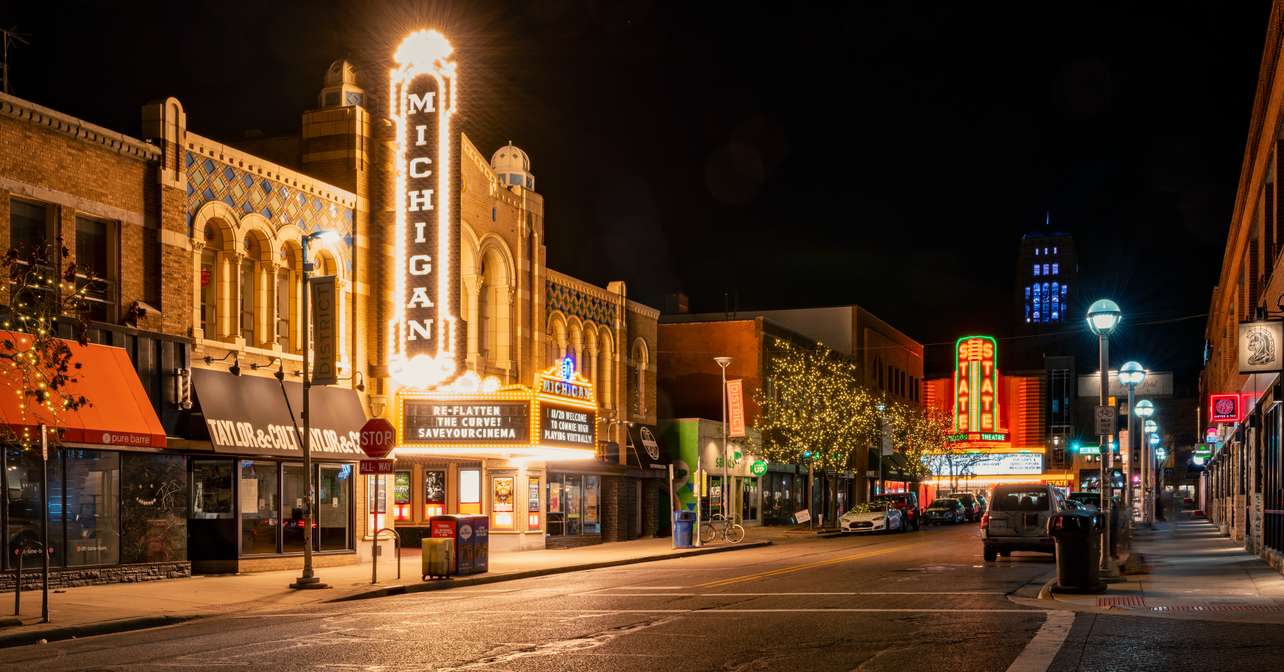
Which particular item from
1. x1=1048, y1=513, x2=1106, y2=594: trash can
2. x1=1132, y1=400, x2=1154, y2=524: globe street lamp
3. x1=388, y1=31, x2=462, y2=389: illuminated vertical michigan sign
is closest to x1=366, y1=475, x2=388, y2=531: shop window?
x1=388, y1=31, x2=462, y2=389: illuminated vertical michigan sign

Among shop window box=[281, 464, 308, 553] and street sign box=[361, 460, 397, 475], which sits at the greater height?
street sign box=[361, 460, 397, 475]

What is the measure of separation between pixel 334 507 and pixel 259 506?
9.12 ft

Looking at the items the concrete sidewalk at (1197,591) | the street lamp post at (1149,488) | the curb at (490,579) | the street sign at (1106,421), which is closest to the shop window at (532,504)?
the curb at (490,579)

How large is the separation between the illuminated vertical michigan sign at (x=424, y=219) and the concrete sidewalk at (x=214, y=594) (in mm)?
5545

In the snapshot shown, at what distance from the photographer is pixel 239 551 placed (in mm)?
27984

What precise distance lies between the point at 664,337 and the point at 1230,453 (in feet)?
82.6

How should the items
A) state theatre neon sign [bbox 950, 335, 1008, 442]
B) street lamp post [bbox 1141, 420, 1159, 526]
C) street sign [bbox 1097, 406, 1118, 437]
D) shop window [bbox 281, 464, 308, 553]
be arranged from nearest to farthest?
shop window [bbox 281, 464, 308, 553]
street sign [bbox 1097, 406, 1118, 437]
street lamp post [bbox 1141, 420, 1159, 526]
state theatre neon sign [bbox 950, 335, 1008, 442]

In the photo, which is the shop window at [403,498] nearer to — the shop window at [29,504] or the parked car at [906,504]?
the shop window at [29,504]

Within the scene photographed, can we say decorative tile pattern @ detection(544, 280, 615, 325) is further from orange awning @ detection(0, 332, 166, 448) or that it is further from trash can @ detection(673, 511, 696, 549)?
orange awning @ detection(0, 332, 166, 448)

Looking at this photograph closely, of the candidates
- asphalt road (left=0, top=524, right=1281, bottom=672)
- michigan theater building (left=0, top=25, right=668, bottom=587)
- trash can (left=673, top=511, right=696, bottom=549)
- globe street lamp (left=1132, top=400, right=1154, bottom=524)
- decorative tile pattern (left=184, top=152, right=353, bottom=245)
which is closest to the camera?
asphalt road (left=0, top=524, right=1281, bottom=672)

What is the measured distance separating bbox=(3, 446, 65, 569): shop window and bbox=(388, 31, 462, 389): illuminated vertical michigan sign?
35.3 feet

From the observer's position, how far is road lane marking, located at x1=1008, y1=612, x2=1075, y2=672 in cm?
1267

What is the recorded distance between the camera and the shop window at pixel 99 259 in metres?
25.0

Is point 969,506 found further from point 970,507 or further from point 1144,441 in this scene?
point 1144,441
